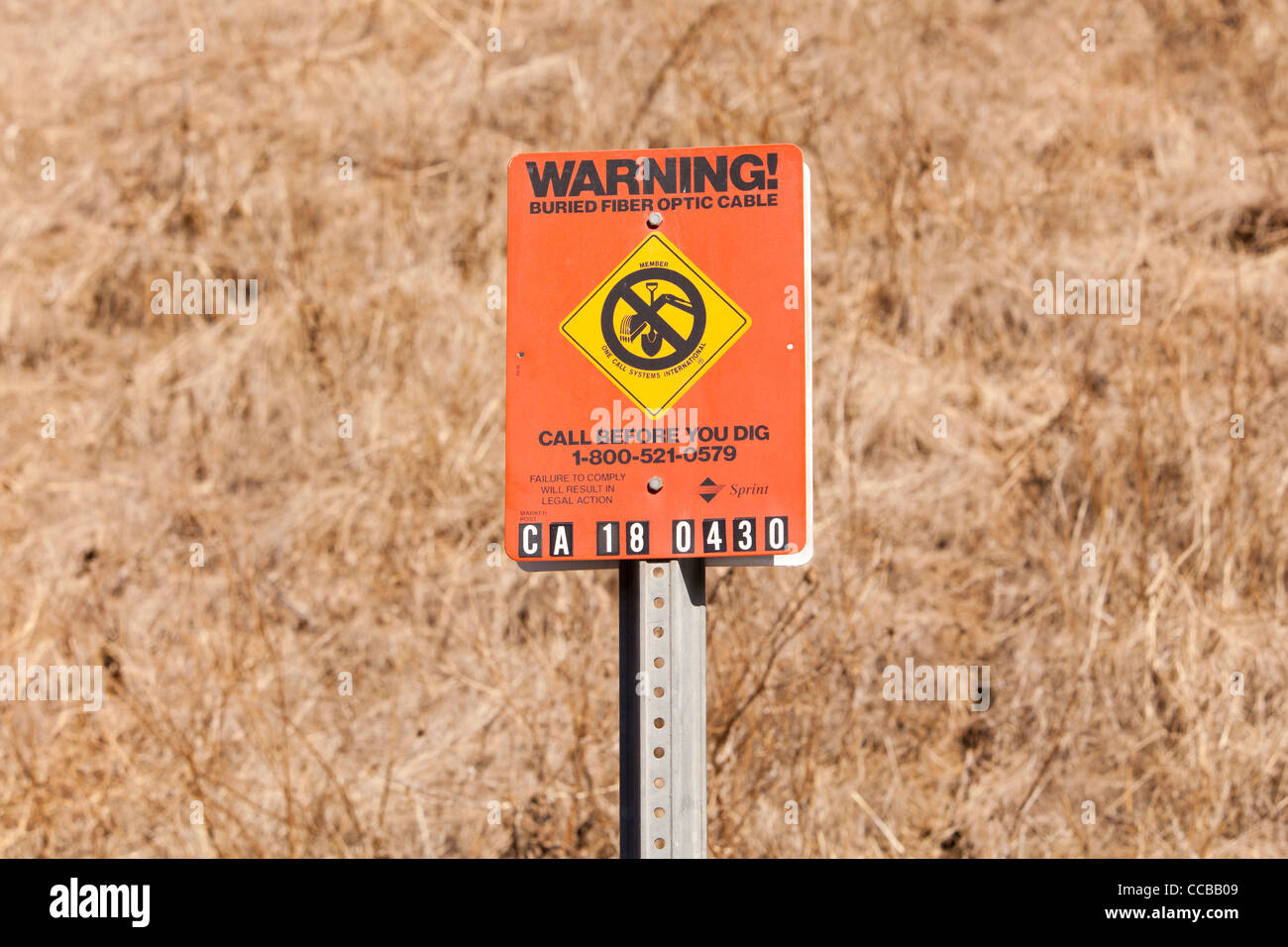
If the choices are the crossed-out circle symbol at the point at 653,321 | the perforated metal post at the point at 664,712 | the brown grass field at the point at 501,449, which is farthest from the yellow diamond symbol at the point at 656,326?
the brown grass field at the point at 501,449

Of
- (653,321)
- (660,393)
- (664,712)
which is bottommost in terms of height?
(664,712)

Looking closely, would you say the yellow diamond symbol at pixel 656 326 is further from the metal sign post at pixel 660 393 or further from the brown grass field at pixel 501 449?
the brown grass field at pixel 501 449

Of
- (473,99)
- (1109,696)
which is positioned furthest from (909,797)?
(473,99)

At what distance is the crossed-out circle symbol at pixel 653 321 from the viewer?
1.56m

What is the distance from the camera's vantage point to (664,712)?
1483 mm

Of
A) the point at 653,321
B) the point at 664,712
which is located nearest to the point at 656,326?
the point at 653,321

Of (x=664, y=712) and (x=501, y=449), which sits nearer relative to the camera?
(x=664, y=712)

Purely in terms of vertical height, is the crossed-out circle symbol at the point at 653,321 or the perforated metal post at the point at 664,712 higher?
the crossed-out circle symbol at the point at 653,321

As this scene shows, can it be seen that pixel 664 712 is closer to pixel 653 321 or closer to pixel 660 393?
pixel 660 393

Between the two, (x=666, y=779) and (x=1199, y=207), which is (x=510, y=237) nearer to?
(x=666, y=779)

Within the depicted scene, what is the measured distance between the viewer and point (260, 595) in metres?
3.29

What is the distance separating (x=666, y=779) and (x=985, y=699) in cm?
191

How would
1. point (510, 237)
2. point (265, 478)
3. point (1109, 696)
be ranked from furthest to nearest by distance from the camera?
1. point (265, 478)
2. point (1109, 696)
3. point (510, 237)

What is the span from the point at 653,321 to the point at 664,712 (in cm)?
55
